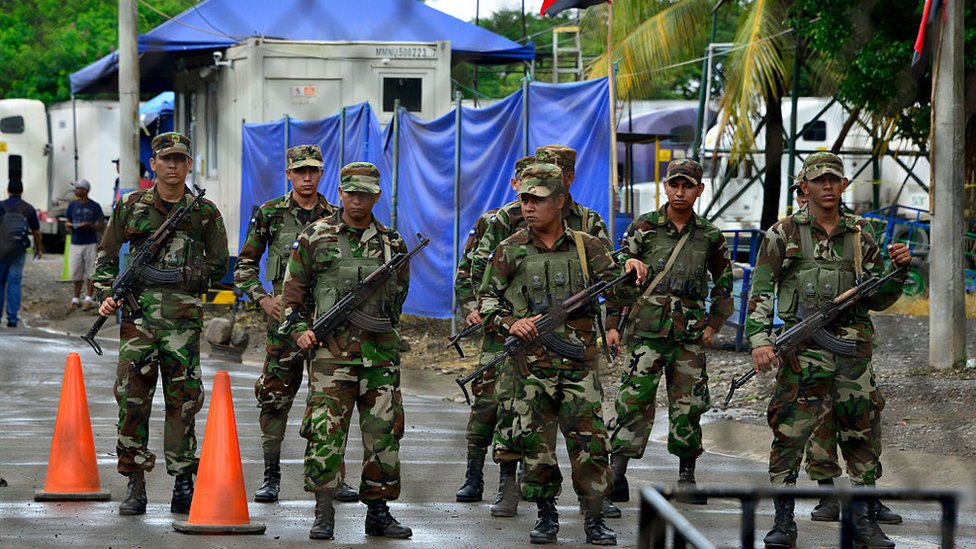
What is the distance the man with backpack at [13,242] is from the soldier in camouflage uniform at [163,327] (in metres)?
7.53

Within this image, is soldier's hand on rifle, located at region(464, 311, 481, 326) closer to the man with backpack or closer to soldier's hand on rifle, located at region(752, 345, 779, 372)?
soldier's hand on rifle, located at region(752, 345, 779, 372)

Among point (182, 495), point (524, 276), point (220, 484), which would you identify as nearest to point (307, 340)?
point (220, 484)

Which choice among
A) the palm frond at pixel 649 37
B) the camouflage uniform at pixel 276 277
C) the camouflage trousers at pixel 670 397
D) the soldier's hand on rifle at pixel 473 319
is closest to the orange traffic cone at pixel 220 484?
the camouflage uniform at pixel 276 277

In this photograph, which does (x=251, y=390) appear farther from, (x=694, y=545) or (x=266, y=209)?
(x=694, y=545)

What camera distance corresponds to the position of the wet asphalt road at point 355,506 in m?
5.91

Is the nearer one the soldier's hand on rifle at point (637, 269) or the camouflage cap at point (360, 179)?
the camouflage cap at point (360, 179)

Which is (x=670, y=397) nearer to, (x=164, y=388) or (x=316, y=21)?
(x=164, y=388)

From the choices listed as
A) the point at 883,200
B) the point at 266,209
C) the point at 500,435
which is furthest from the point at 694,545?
the point at 883,200

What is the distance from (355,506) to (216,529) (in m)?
1.08

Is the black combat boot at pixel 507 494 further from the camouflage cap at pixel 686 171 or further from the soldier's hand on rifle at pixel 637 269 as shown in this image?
the camouflage cap at pixel 686 171

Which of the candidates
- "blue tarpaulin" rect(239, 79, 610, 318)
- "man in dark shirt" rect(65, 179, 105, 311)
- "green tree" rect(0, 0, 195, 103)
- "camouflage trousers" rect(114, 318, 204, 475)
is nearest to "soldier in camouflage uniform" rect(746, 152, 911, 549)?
"camouflage trousers" rect(114, 318, 204, 475)

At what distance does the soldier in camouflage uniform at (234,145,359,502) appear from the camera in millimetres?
7043

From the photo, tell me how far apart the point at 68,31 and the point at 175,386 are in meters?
3.78

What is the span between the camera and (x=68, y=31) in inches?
111
